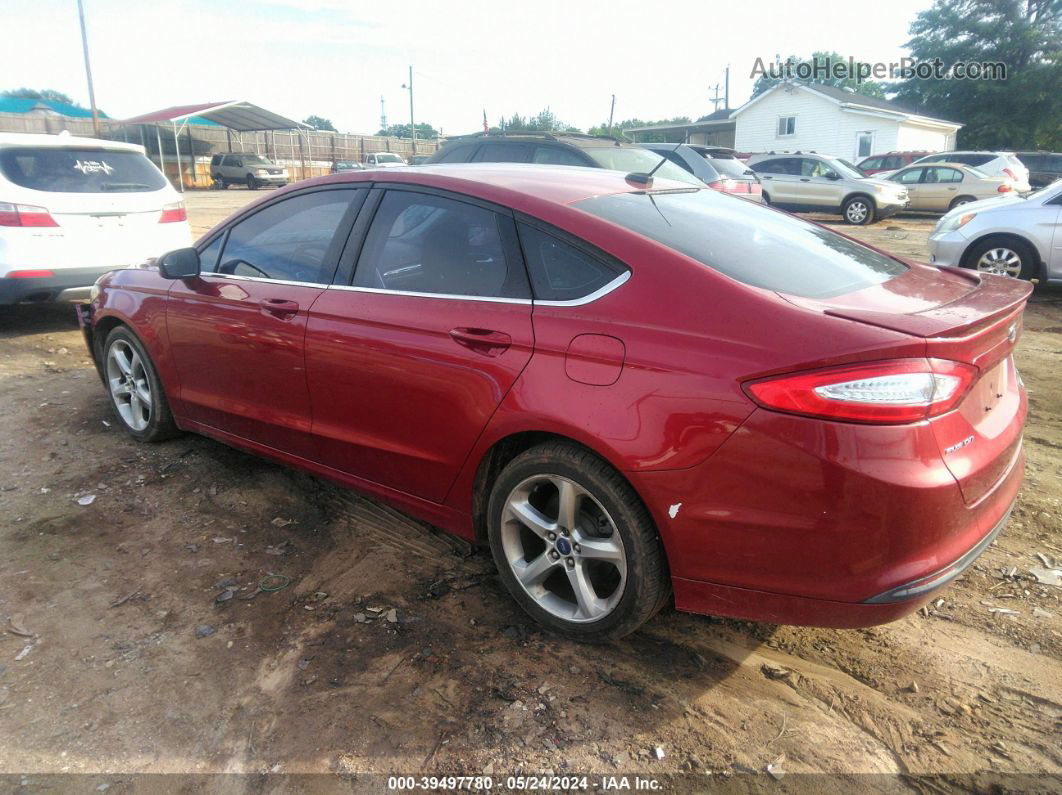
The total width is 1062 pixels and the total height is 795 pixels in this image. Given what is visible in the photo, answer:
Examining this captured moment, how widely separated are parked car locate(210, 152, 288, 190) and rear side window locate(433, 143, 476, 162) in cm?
2768

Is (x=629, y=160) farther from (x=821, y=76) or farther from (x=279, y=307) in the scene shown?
(x=821, y=76)

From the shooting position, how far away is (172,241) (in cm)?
764

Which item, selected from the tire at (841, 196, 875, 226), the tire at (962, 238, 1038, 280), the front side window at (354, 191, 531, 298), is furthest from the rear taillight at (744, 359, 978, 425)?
the tire at (841, 196, 875, 226)

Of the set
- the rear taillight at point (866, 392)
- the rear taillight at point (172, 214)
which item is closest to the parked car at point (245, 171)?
the rear taillight at point (172, 214)

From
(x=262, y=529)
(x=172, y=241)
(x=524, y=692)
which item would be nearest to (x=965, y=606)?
(x=524, y=692)

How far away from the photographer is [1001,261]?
8586 millimetres

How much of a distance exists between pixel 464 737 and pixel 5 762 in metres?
1.32

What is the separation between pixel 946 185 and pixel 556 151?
563 inches

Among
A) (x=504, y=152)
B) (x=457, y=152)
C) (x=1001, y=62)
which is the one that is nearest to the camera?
(x=504, y=152)

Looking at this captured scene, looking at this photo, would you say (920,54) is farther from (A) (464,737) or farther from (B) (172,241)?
(A) (464,737)

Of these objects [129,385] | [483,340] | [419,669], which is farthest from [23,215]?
[419,669]

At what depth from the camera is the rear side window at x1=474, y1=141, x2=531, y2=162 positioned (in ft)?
31.4

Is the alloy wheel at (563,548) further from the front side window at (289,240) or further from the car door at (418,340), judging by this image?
the front side window at (289,240)

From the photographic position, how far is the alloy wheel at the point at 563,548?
2.61 m
